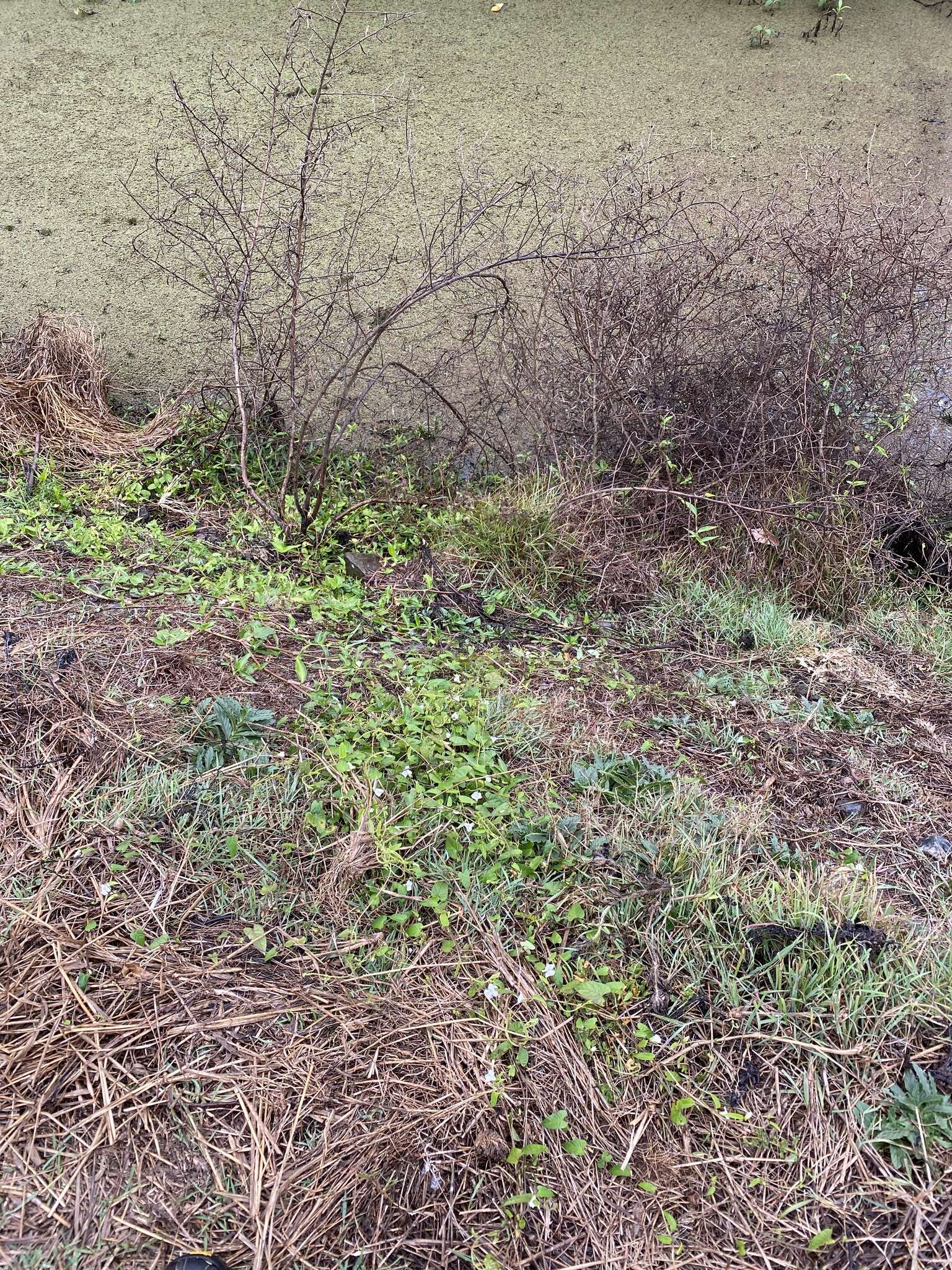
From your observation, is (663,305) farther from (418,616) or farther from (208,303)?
(208,303)

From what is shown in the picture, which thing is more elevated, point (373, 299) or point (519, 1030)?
point (373, 299)

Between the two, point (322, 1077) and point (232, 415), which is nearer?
point (322, 1077)

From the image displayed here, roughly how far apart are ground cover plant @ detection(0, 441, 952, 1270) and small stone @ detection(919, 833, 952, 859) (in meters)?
0.03

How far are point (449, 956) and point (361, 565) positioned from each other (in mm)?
1950

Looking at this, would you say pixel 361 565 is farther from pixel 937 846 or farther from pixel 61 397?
pixel 937 846

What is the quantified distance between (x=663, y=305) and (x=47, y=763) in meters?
3.18

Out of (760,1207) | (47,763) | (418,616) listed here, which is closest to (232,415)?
(418,616)

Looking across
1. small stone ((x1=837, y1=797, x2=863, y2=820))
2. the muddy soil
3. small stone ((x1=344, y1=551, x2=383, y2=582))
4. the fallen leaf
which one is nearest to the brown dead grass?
small stone ((x1=837, y1=797, x2=863, y2=820))

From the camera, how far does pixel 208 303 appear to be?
5207 mm

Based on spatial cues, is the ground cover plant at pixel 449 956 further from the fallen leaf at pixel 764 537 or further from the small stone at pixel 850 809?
the fallen leaf at pixel 764 537

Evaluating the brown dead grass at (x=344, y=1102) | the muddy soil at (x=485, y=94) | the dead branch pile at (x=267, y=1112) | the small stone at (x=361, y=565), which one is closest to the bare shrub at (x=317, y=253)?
the muddy soil at (x=485, y=94)

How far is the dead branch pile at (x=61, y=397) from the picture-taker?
13.5ft

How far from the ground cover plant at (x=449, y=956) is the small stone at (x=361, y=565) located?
584 mm

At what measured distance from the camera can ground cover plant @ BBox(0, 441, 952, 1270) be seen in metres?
1.53
